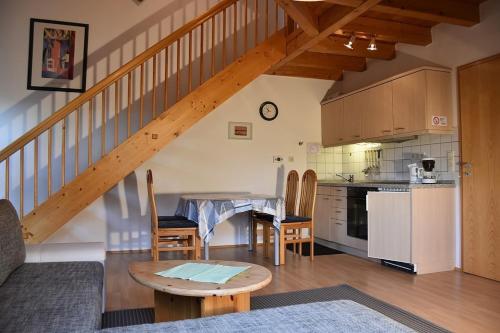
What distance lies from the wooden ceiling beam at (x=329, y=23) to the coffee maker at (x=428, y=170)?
162 centimetres

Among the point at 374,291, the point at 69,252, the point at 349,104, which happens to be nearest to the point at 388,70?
the point at 349,104

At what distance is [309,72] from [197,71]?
1.63 metres

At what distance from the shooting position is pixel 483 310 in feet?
8.71

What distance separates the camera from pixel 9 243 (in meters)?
2.05

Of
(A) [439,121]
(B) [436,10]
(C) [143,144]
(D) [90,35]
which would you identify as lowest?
(C) [143,144]

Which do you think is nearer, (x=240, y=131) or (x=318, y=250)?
(x=318, y=250)

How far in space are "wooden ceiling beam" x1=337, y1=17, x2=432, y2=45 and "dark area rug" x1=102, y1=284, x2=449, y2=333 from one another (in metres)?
2.56

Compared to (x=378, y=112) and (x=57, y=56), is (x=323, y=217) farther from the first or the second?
(x=57, y=56)

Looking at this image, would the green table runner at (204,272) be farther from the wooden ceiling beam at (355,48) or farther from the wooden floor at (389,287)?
the wooden ceiling beam at (355,48)

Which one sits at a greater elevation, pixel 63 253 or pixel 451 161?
pixel 451 161

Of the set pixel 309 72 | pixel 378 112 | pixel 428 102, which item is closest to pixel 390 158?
Result: pixel 378 112

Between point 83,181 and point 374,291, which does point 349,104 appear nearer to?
point 374,291

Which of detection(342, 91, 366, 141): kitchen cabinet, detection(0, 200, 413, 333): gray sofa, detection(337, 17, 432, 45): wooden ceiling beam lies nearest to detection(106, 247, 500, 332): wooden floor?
detection(0, 200, 413, 333): gray sofa

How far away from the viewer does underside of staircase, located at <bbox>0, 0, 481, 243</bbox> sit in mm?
3273
